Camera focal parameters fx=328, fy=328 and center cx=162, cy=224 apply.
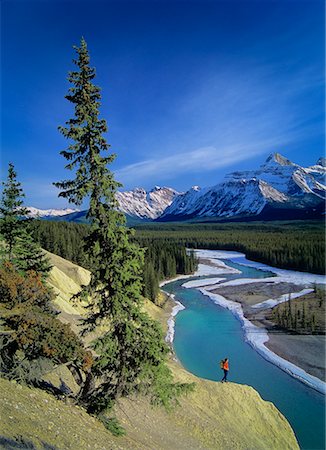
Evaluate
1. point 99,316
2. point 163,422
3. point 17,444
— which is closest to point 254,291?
point 163,422

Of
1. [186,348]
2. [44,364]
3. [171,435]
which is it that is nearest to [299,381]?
[186,348]

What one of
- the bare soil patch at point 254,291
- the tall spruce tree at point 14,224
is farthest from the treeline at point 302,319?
the tall spruce tree at point 14,224

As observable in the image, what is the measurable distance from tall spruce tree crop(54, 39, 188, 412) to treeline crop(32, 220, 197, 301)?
1.19 metres

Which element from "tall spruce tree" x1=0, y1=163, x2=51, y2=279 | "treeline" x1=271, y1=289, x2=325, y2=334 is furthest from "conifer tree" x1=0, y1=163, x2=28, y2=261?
"treeline" x1=271, y1=289, x2=325, y2=334

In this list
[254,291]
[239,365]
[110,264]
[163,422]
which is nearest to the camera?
[110,264]

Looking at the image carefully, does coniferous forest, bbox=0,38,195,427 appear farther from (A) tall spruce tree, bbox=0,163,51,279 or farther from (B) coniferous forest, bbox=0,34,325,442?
(A) tall spruce tree, bbox=0,163,51,279

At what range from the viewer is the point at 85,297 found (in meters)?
13.1

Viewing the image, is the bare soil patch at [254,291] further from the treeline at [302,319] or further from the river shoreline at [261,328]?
the treeline at [302,319]

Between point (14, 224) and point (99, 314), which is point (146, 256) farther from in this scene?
point (99, 314)

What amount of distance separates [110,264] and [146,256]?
8456cm

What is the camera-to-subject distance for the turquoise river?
27773 mm

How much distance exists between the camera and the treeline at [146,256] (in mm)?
65188

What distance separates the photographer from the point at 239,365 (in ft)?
124

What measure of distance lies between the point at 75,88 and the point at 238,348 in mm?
38764
